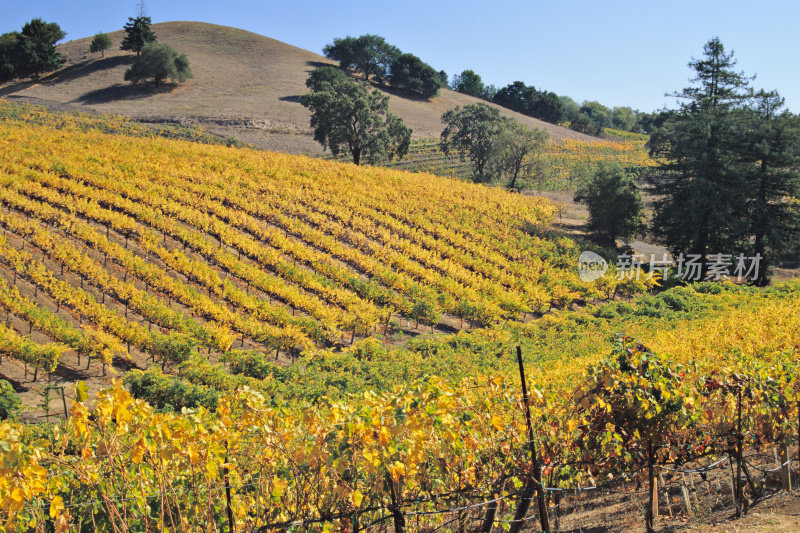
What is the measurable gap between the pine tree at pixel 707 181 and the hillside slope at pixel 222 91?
1383 inches

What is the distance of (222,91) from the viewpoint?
72000 millimetres

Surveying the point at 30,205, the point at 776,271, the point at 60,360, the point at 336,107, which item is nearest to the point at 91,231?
the point at 30,205

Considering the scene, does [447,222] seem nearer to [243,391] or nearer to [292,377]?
[292,377]

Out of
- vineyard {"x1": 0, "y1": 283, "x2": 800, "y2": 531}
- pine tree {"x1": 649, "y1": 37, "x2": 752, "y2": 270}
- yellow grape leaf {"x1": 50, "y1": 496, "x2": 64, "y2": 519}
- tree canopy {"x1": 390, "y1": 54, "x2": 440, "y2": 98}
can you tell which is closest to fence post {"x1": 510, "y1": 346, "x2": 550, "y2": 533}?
vineyard {"x1": 0, "y1": 283, "x2": 800, "y2": 531}

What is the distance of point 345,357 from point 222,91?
66.7 meters

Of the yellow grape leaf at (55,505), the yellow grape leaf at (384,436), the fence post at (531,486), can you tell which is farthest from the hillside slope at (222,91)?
the yellow grape leaf at (55,505)

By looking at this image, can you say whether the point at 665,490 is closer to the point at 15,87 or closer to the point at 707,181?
the point at 707,181

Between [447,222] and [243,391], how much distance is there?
92.8 ft

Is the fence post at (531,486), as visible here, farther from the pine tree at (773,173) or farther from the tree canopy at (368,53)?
the tree canopy at (368,53)

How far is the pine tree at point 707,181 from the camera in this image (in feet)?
97.2

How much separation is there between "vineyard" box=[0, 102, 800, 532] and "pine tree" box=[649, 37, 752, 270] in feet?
19.0

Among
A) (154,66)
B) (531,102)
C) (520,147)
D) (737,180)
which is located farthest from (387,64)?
(737,180)

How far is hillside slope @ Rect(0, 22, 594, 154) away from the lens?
2307 inches

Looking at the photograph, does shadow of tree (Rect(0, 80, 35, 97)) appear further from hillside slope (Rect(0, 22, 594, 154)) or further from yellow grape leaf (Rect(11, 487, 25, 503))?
yellow grape leaf (Rect(11, 487, 25, 503))
